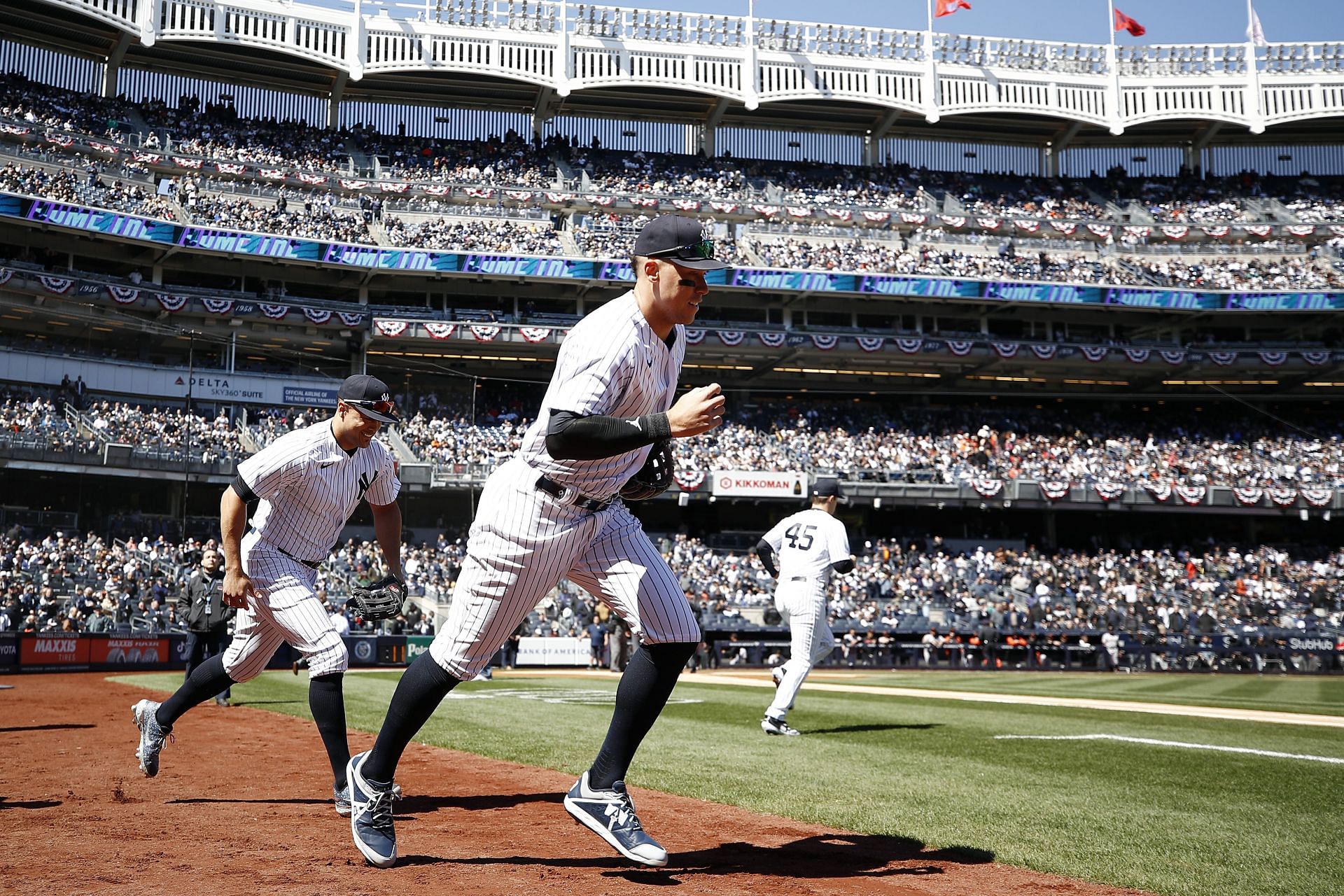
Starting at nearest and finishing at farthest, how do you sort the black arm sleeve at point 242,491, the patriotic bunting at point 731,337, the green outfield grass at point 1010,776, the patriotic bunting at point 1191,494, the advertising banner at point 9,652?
the green outfield grass at point 1010,776 < the black arm sleeve at point 242,491 < the advertising banner at point 9,652 < the patriotic bunting at point 1191,494 < the patriotic bunting at point 731,337

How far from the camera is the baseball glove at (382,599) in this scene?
18.0ft

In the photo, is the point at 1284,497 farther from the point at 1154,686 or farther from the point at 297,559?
the point at 297,559

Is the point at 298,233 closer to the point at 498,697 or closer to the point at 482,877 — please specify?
Result: the point at 498,697

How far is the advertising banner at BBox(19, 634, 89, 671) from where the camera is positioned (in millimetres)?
19297

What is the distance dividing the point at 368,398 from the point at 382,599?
1.08 meters

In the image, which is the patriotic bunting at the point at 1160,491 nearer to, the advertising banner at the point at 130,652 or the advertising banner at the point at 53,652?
the advertising banner at the point at 130,652

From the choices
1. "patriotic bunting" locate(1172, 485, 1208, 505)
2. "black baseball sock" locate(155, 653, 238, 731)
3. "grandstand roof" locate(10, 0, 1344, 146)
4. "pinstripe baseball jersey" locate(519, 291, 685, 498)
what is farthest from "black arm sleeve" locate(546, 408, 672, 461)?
"grandstand roof" locate(10, 0, 1344, 146)

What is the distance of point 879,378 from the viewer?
43.4m

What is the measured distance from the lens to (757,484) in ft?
117

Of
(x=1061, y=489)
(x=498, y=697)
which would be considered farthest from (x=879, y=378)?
(x=498, y=697)

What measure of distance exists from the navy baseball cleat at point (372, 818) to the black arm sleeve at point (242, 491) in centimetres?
190

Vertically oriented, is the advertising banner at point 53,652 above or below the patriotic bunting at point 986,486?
below

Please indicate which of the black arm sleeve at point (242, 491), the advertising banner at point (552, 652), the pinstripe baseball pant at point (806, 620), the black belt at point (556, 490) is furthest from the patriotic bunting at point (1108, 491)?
the black belt at point (556, 490)

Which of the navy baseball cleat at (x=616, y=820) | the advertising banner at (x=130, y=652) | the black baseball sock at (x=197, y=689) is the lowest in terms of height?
the advertising banner at (x=130, y=652)
